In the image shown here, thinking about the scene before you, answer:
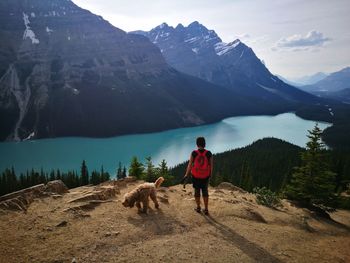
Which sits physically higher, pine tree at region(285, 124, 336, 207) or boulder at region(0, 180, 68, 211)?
Result: boulder at region(0, 180, 68, 211)

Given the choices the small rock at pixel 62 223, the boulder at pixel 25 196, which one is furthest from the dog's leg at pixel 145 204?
the boulder at pixel 25 196

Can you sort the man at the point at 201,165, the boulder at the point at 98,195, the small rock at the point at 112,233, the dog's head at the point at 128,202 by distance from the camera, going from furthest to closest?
the boulder at the point at 98,195
the dog's head at the point at 128,202
the man at the point at 201,165
the small rock at the point at 112,233

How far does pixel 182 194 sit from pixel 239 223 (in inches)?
264

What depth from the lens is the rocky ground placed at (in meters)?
11.1

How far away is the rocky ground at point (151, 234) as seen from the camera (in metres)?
11.1

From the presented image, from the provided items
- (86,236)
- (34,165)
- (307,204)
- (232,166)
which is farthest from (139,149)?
(86,236)

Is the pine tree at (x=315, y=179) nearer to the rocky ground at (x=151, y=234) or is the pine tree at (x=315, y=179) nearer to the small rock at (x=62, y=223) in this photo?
the rocky ground at (x=151, y=234)

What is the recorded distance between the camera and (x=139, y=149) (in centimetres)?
17725

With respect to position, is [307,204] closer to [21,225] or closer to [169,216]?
[169,216]

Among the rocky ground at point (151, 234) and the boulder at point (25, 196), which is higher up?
the boulder at point (25, 196)

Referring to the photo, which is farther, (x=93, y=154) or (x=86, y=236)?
(x=93, y=154)

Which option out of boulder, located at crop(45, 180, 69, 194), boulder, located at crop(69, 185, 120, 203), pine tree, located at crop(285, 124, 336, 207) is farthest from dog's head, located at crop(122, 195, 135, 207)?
pine tree, located at crop(285, 124, 336, 207)

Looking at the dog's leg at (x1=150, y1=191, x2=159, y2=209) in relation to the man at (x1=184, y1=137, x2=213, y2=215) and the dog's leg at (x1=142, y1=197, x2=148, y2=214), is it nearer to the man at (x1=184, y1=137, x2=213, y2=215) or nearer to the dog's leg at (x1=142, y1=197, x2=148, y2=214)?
the dog's leg at (x1=142, y1=197, x2=148, y2=214)

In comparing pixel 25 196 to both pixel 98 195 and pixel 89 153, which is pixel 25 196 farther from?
pixel 89 153
